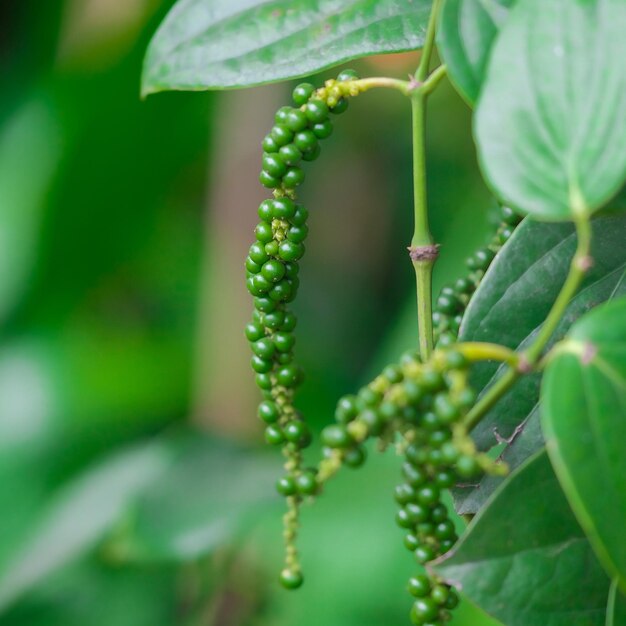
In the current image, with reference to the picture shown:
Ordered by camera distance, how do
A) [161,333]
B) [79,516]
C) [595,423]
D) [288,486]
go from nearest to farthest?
[595,423] < [288,486] < [79,516] < [161,333]

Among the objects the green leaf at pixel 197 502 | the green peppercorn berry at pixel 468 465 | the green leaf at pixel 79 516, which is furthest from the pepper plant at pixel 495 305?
the green leaf at pixel 79 516

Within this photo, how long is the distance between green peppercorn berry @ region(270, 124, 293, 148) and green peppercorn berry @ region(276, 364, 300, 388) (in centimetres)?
12

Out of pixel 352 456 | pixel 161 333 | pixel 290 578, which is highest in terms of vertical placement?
pixel 352 456

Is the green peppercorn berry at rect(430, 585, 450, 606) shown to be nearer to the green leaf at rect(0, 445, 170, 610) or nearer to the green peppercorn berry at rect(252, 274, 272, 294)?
the green peppercorn berry at rect(252, 274, 272, 294)

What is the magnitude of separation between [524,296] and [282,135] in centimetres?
15

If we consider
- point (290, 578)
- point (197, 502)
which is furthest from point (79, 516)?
point (290, 578)

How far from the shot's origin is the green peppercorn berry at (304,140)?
483 millimetres

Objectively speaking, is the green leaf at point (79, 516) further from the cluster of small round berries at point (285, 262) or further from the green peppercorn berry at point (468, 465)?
the green peppercorn berry at point (468, 465)

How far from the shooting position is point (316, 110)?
486 mm

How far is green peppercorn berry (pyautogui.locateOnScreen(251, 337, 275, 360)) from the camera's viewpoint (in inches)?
19.9

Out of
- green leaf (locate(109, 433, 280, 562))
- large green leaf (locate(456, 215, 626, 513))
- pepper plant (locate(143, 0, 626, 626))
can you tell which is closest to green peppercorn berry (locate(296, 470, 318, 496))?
pepper plant (locate(143, 0, 626, 626))

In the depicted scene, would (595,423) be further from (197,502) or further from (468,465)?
(197,502)

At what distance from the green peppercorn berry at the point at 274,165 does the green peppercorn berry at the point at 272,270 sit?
46 mm

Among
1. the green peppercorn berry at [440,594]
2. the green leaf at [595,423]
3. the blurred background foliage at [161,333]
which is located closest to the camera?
the green leaf at [595,423]
